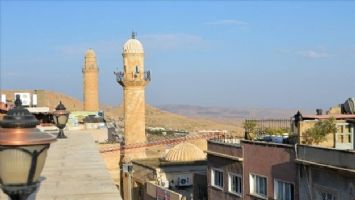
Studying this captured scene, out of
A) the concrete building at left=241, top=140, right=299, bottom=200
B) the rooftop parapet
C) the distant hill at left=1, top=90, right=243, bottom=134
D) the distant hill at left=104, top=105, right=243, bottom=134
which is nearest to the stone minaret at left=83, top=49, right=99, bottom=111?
the distant hill at left=1, top=90, right=243, bottom=134

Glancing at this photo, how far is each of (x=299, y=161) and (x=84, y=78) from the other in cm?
4313

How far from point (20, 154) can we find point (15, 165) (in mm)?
82

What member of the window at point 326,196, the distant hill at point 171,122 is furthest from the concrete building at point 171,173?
the distant hill at point 171,122

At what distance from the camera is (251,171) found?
64.8 ft

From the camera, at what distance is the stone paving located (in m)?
6.09

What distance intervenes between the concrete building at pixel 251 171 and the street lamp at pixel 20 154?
14.1 meters

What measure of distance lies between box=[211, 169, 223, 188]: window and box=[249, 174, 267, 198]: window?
2.53 meters

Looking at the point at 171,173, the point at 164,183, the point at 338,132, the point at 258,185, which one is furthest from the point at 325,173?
the point at 171,173

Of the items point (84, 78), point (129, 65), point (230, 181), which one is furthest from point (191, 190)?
point (84, 78)

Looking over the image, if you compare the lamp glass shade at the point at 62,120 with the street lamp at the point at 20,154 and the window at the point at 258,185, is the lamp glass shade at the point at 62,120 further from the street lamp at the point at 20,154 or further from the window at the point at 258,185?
the street lamp at the point at 20,154

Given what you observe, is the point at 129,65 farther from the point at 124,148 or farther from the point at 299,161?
the point at 299,161

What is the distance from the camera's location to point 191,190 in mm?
→ 27422

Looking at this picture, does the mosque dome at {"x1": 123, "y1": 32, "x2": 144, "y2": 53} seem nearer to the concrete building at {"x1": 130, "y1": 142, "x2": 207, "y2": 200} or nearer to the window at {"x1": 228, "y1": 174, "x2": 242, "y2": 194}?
the concrete building at {"x1": 130, "y1": 142, "x2": 207, "y2": 200}

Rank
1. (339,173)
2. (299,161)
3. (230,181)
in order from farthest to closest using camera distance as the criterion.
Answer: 1. (230,181)
2. (299,161)
3. (339,173)
